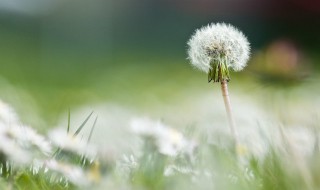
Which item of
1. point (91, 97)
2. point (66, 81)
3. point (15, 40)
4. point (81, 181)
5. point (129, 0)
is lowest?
point (81, 181)

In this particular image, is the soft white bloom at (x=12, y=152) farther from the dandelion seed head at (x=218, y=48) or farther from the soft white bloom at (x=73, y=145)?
the dandelion seed head at (x=218, y=48)

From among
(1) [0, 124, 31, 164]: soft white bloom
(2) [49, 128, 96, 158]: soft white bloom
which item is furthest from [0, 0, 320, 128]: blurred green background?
(1) [0, 124, 31, 164]: soft white bloom

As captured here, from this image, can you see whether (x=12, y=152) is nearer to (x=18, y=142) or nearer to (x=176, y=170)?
(x=18, y=142)

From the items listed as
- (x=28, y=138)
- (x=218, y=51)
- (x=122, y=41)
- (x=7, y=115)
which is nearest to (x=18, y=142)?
(x=28, y=138)

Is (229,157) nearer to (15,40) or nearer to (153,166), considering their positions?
(153,166)

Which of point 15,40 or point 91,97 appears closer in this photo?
point 91,97

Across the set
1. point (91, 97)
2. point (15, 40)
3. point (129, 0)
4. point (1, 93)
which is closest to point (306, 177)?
point (1, 93)

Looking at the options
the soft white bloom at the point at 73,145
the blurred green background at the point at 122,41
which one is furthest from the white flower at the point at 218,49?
the blurred green background at the point at 122,41
